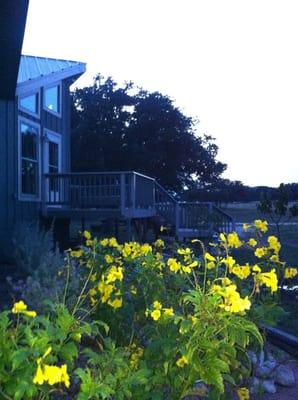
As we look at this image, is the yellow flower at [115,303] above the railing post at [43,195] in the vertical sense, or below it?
below

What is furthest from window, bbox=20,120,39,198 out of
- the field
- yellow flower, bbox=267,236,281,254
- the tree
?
yellow flower, bbox=267,236,281,254

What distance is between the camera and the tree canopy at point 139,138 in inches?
1335

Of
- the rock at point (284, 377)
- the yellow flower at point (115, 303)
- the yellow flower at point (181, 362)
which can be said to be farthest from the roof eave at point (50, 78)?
the yellow flower at point (181, 362)

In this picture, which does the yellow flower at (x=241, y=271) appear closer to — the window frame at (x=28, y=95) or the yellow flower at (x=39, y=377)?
the yellow flower at (x=39, y=377)

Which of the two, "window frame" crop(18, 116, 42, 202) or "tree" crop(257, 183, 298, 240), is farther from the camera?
"window frame" crop(18, 116, 42, 202)

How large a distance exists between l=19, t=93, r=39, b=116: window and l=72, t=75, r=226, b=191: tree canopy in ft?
64.0

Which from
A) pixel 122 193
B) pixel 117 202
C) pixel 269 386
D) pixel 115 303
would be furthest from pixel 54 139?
pixel 115 303

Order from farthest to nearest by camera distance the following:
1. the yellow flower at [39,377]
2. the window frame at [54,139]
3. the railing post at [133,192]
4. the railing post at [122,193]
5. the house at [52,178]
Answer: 1. the window frame at [54,139]
2. the railing post at [133,192]
3. the railing post at [122,193]
4. the house at [52,178]
5. the yellow flower at [39,377]

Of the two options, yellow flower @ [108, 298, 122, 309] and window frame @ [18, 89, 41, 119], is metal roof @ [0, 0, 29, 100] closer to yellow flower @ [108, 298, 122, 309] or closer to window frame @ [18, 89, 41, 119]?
window frame @ [18, 89, 41, 119]

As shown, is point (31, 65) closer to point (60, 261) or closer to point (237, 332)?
point (60, 261)

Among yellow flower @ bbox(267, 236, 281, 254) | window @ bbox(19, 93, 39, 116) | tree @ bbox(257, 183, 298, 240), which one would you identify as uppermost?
window @ bbox(19, 93, 39, 116)

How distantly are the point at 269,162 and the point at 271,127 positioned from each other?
4.24 metres

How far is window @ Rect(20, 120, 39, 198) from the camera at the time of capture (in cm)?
1262

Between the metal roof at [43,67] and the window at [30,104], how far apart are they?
477 mm
